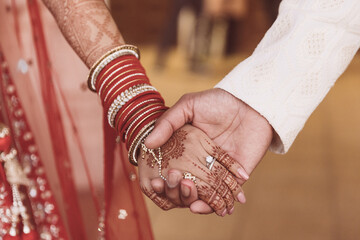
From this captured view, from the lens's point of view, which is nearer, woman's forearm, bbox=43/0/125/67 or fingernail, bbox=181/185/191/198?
fingernail, bbox=181/185/191/198

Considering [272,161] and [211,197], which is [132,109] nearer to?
[211,197]

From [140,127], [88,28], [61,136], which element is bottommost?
[61,136]

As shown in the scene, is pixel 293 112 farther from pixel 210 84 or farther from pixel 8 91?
pixel 210 84

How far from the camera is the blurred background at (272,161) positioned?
189 cm

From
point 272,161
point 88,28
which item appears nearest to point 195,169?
point 88,28

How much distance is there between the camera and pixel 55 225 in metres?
0.88

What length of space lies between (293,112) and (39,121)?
483 millimetres

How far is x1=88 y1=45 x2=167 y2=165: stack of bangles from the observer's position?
849 millimetres

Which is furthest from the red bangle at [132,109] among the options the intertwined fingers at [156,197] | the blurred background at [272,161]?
the blurred background at [272,161]

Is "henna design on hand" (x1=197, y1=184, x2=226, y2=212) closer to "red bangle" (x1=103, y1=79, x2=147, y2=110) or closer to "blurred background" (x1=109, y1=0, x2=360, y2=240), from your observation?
"red bangle" (x1=103, y1=79, x2=147, y2=110)

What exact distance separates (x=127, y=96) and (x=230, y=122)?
0.56 feet

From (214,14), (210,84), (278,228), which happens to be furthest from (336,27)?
(214,14)

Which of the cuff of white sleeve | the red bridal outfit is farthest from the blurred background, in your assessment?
the cuff of white sleeve

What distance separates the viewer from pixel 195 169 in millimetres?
818
